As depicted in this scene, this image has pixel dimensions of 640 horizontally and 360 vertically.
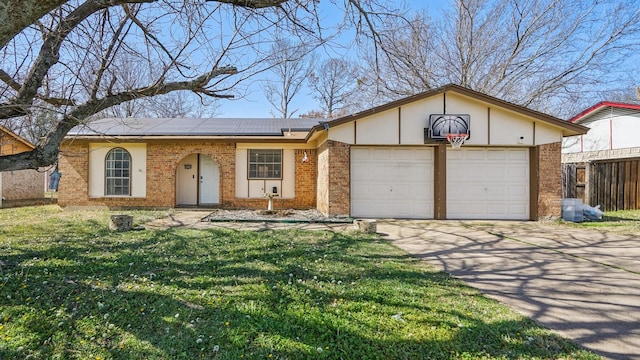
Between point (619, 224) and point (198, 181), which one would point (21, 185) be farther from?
point (619, 224)

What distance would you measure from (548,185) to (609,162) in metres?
6.01

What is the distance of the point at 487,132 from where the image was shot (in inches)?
386

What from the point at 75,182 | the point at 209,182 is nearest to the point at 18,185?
the point at 75,182

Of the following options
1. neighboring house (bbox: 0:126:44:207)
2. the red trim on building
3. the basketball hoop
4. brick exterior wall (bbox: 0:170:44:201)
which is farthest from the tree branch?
the red trim on building

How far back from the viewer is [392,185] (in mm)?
10172

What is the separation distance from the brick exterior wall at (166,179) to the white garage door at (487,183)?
17.0 ft

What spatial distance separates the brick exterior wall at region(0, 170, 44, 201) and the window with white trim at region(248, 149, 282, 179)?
11.5 m

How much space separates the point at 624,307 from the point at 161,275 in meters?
5.49

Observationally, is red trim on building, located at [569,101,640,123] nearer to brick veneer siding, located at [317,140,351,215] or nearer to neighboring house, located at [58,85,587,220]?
neighboring house, located at [58,85,587,220]

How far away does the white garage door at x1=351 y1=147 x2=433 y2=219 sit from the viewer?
10.2 metres

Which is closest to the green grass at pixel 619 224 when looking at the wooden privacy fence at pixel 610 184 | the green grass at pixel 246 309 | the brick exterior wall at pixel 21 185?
the wooden privacy fence at pixel 610 184

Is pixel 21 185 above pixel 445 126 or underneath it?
underneath

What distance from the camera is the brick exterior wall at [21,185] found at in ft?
49.5

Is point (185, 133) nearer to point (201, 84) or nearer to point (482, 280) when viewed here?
point (201, 84)
